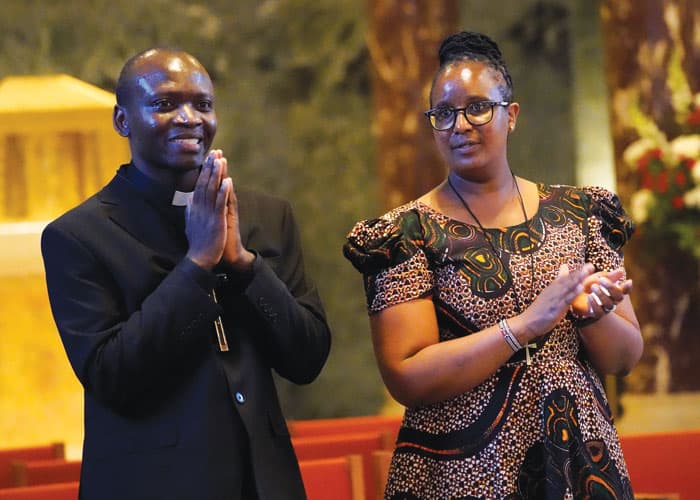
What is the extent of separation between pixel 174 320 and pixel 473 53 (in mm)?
1004

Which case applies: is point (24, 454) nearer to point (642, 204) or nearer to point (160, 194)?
point (160, 194)

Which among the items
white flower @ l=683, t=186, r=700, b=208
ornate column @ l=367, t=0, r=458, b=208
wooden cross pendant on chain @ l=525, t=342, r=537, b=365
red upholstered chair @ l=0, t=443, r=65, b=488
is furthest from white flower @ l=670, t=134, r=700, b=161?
wooden cross pendant on chain @ l=525, t=342, r=537, b=365

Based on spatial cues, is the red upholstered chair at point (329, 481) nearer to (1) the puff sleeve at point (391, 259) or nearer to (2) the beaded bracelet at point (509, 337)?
(1) the puff sleeve at point (391, 259)

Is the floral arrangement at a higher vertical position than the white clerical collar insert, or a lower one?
higher

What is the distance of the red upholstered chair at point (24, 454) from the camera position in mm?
4469

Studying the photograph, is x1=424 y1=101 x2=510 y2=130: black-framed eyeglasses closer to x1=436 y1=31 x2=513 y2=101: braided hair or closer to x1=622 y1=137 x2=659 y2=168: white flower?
x1=436 y1=31 x2=513 y2=101: braided hair

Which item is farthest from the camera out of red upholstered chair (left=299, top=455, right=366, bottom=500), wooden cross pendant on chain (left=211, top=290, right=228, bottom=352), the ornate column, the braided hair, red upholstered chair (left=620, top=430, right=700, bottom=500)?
the ornate column

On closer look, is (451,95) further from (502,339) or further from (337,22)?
(337,22)

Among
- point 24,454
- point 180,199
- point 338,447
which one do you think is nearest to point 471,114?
point 180,199

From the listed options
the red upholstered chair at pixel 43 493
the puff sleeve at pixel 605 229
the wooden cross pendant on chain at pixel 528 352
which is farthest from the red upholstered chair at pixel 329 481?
the puff sleeve at pixel 605 229

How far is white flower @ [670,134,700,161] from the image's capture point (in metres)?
6.12

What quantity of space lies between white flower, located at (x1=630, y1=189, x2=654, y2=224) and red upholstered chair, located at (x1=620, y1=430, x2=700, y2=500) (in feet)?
8.22

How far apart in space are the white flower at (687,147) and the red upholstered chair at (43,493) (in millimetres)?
3652

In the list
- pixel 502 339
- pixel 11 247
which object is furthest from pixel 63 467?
pixel 11 247
